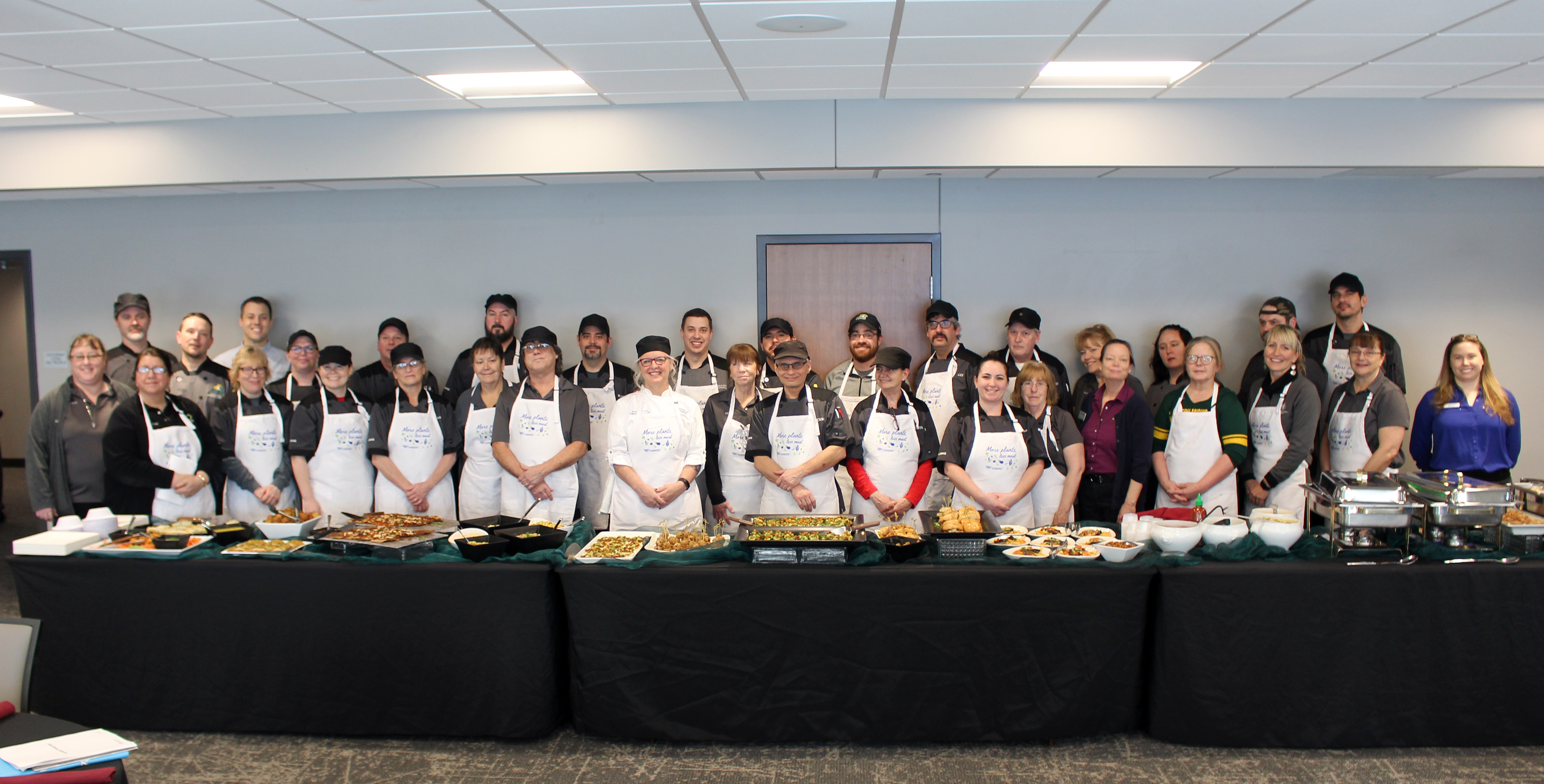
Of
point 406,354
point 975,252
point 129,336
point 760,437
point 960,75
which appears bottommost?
point 760,437

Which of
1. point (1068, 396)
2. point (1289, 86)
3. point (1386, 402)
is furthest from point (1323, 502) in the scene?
point (1289, 86)

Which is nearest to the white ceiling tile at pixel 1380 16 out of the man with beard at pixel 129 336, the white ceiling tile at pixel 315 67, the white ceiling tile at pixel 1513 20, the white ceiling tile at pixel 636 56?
the white ceiling tile at pixel 1513 20

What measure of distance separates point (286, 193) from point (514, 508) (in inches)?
111

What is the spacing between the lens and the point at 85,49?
3.28 meters

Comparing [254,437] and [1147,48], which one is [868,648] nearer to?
[1147,48]

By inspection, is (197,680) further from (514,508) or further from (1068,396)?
(1068,396)

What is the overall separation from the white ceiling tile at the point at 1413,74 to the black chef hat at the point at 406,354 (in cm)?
453

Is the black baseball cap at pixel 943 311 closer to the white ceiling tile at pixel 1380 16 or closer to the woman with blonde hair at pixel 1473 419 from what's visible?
the white ceiling tile at pixel 1380 16

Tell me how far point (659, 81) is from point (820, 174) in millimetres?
1141

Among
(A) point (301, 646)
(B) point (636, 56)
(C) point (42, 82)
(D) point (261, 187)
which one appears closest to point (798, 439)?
(B) point (636, 56)

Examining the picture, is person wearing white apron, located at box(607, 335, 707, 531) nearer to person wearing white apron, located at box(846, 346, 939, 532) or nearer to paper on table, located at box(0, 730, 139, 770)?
person wearing white apron, located at box(846, 346, 939, 532)

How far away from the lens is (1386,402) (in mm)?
3869

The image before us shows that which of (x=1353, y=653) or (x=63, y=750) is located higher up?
(x=63, y=750)

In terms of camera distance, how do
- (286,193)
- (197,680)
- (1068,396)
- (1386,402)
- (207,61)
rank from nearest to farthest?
(197,680)
(207,61)
(1386,402)
(1068,396)
(286,193)
